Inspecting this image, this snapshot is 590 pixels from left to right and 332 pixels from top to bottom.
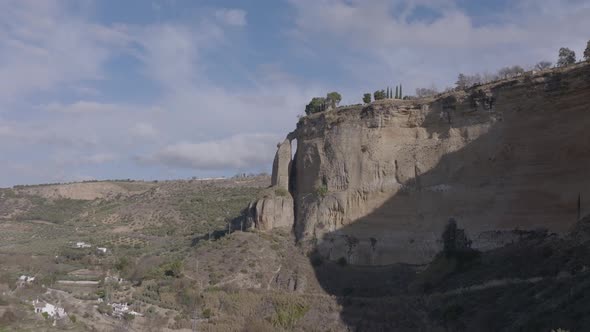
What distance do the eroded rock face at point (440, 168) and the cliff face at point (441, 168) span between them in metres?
0.05

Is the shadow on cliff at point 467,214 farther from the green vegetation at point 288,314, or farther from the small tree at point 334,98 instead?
the small tree at point 334,98

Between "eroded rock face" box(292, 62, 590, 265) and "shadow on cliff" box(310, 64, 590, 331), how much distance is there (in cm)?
5

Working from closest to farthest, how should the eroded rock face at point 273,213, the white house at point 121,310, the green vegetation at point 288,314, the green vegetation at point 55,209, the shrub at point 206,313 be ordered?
1. the green vegetation at point 288,314
2. the shrub at point 206,313
3. the white house at point 121,310
4. the eroded rock face at point 273,213
5. the green vegetation at point 55,209

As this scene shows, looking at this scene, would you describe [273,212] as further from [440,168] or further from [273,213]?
[440,168]

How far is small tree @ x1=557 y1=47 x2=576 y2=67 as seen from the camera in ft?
97.1

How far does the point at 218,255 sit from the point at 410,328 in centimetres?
1530

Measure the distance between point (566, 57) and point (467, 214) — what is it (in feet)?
28.0

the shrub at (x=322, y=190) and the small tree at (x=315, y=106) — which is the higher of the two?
the small tree at (x=315, y=106)

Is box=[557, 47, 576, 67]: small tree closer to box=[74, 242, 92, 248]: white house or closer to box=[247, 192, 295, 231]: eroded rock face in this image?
box=[247, 192, 295, 231]: eroded rock face

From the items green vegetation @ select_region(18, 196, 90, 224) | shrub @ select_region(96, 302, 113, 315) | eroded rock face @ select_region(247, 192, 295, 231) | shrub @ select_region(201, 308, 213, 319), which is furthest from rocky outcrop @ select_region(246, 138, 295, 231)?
green vegetation @ select_region(18, 196, 90, 224)

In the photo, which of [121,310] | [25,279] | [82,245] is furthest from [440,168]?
[82,245]

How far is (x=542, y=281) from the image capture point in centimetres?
2039

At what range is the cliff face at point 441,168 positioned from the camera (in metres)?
26.1

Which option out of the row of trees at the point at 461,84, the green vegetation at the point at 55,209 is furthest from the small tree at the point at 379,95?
the green vegetation at the point at 55,209
